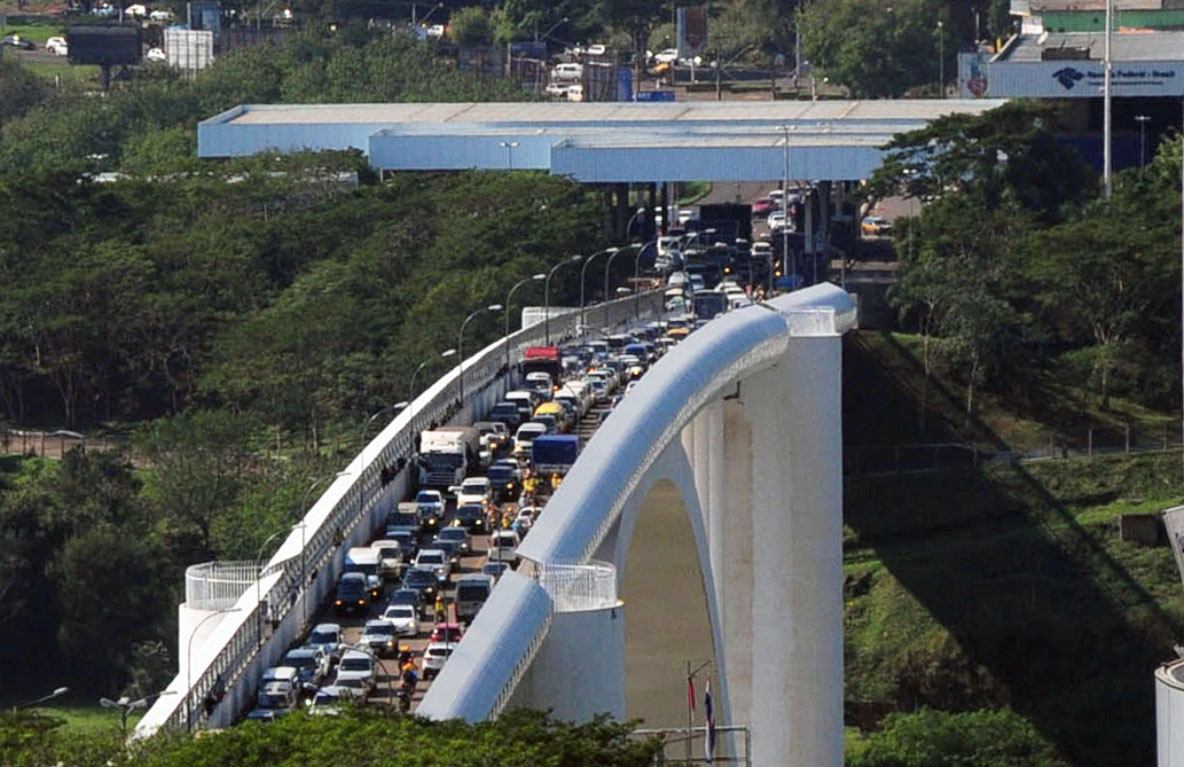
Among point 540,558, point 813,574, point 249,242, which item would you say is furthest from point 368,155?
point 540,558

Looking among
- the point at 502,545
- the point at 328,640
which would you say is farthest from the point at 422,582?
Answer: the point at 328,640

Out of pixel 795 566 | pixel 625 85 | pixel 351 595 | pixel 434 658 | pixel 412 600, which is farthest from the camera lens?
pixel 625 85

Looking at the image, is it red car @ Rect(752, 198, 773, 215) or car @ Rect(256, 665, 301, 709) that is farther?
red car @ Rect(752, 198, 773, 215)

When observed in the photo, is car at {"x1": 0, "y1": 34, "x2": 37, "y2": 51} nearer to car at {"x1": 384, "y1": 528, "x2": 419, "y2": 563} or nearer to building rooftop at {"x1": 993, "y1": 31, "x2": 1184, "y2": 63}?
building rooftop at {"x1": 993, "y1": 31, "x2": 1184, "y2": 63}

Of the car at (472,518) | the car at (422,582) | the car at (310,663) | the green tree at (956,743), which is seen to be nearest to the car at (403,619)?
the car at (422,582)

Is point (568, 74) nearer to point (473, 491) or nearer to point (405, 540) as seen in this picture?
point (473, 491)

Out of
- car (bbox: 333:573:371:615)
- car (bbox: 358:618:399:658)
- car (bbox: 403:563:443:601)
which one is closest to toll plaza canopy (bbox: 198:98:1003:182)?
car (bbox: 403:563:443:601)

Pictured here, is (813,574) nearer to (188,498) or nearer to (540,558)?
(188,498)
